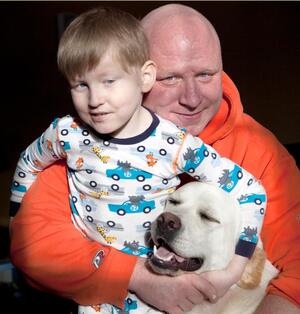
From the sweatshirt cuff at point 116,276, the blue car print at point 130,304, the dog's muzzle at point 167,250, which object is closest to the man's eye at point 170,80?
the dog's muzzle at point 167,250

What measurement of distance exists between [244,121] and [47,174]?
2.67 ft

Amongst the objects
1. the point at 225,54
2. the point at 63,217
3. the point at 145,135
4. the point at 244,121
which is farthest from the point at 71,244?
the point at 225,54

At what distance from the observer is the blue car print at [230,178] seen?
164cm

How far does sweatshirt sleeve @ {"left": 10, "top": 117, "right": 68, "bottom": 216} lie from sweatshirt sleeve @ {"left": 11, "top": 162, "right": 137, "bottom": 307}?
0.04 meters

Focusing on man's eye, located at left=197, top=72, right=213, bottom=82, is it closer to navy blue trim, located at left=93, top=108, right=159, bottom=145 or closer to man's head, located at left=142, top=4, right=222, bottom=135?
man's head, located at left=142, top=4, right=222, bottom=135

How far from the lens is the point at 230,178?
1645 millimetres

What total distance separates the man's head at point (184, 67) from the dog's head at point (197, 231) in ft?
1.29

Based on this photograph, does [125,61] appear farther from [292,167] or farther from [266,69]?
[266,69]

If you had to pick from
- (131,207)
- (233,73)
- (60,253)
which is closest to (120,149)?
(131,207)

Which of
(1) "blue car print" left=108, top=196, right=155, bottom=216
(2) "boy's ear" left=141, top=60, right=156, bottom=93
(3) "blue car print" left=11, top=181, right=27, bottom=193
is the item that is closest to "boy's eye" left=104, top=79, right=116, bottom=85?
(2) "boy's ear" left=141, top=60, right=156, bottom=93

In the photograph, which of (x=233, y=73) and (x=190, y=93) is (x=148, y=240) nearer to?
(x=190, y=93)

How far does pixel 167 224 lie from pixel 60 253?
42 cm

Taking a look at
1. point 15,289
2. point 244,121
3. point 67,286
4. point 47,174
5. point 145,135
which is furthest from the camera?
point 15,289

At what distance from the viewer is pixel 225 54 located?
13.6 feet
